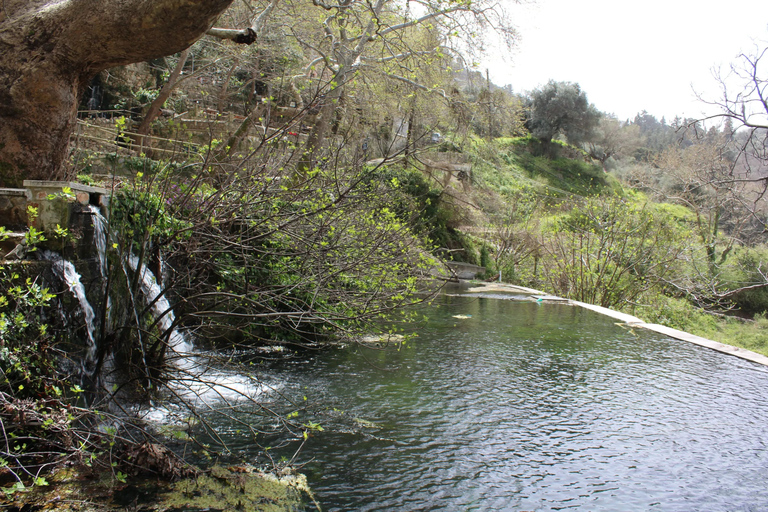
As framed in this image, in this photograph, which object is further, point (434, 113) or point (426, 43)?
point (434, 113)

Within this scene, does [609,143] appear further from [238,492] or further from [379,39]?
[238,492]

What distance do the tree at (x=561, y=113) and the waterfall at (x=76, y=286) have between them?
34956 millimetres

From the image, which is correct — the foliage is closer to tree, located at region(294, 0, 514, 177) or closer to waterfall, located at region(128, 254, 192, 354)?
tree, located at region(294, 0, 514, 177)

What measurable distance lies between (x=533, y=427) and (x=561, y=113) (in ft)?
115

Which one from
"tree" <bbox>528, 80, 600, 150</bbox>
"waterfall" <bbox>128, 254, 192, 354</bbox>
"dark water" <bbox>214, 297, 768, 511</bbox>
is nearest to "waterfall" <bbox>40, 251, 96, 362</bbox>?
"waterfall" <bbox>128, 254, 192, 354</bbox>

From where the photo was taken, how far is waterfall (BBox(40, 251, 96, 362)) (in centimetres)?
411

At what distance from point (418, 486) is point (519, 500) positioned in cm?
71

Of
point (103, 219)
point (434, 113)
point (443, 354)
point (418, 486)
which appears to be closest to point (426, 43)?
point (434, 113)

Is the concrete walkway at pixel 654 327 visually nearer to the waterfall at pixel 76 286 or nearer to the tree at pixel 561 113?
the waterfall at pixel 76 286

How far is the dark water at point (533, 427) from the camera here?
3.75 meters

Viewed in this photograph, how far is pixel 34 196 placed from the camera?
4.21 meters

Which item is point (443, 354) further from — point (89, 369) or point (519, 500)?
point (89, 369)

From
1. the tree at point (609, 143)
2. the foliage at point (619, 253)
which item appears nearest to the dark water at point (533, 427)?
the foliage at point (619, 253)

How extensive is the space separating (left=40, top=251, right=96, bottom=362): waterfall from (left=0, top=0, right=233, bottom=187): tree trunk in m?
1.66
